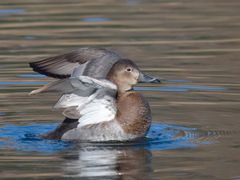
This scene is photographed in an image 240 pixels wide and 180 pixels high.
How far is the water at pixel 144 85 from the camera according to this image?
8.19 metres

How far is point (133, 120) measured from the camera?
368 inches

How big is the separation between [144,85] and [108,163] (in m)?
4.15

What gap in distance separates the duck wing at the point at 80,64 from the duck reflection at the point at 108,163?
41.8 inches

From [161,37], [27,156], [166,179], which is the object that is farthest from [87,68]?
[161,37]

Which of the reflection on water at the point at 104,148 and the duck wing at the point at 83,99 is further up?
the duck wing at the point at 83,99

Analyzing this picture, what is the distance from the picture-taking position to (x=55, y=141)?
926cm

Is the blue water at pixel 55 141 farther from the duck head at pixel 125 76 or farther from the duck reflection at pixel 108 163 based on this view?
the duck head at pixel 125 76

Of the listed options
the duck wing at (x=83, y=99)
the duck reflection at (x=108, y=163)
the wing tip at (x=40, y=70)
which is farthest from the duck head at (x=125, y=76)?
the duck reflection at (x=108, y=163)

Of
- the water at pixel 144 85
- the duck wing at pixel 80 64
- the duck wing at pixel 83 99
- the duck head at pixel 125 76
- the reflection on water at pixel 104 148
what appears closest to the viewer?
the reflection on water at pixel 104 148

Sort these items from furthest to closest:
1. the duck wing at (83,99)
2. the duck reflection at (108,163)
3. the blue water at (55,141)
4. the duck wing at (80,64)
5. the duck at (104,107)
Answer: the duck wing at (80,64)
the duck at (104,107)
the duck wing at (83,99)
the blue water at (55,141)
the duck reflection at (108,163)

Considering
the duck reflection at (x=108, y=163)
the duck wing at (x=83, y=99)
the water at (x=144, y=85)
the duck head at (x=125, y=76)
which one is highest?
the duck head at (x=125, y=76)

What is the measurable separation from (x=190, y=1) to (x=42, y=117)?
9375mm

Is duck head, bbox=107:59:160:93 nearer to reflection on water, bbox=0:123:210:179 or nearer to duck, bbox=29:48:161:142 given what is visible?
duck, bbox=29:48:161:142

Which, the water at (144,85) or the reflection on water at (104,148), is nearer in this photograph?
the reflection on water at (104,148)
